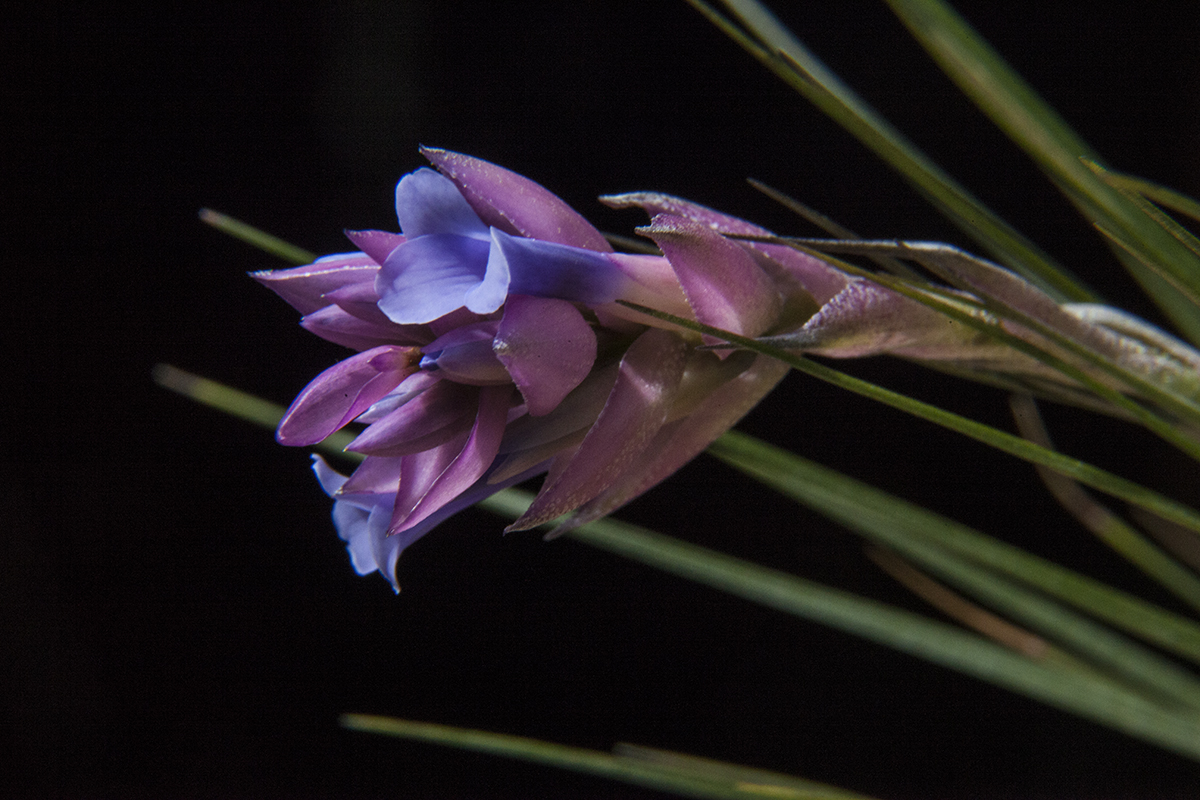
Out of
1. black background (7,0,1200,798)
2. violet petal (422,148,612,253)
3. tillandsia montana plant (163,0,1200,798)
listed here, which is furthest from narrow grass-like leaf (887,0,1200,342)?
black background (7,0,1200,798)

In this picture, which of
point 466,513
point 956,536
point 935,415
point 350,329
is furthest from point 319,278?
point 466,513

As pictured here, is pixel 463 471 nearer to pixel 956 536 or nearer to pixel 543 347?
pixel 543 347

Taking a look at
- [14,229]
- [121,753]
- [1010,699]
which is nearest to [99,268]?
[14,229]

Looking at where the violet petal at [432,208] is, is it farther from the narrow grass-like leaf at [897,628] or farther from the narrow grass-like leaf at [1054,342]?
the narrow grass-like leaf at [897,628]

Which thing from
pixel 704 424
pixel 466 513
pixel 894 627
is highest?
pixel 704 424

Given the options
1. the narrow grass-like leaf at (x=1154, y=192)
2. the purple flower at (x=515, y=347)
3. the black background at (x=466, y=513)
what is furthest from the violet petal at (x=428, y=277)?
the black background at (x=466, y=513)

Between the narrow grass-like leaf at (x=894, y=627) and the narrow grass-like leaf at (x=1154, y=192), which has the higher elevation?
the narrow grass-like leaf at (x=1154, y=192)

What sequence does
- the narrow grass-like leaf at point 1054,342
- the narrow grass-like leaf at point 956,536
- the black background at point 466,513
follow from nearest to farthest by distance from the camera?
the narrow grass-like leaf at point 1054,342 → the narrow grass-like leaf at point 956,536 → the black background at point 466,513

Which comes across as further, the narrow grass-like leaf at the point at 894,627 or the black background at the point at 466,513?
the black background at the point at 466,513
